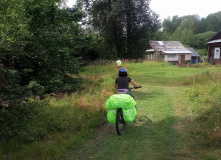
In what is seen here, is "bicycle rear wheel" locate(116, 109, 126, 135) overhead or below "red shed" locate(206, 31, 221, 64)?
below

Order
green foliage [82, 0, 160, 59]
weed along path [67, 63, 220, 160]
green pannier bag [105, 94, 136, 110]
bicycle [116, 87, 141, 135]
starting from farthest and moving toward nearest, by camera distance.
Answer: green foliage [82, 0, 160, 59]
bicycle [116, 87, 141, 135]
green pannier bag [105, 94, 136, 110]
weed along path [67, 63, 220, 160]

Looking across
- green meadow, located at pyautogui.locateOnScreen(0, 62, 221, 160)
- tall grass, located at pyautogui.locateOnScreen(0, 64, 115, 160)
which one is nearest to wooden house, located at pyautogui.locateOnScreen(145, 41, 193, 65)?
green meadow, located at pyautogui.locateOnScreen(0, 62, 221, 160)

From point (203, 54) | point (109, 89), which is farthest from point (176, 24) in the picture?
point (109, 89)

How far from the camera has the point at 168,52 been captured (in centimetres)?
4622

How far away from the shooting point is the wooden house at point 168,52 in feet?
152

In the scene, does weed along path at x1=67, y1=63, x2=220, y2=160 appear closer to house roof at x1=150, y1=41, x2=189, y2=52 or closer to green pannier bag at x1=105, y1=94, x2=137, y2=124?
green pannier bag at x1=105, y1=94, x2=137, y2=124

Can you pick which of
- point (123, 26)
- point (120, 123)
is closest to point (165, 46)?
point (123, 26)

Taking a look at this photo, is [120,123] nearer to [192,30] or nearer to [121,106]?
[121,106]

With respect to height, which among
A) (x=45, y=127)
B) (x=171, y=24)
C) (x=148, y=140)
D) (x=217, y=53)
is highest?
(x=171, y=24)

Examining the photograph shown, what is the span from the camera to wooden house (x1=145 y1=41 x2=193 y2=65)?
152 feet

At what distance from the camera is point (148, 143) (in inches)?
192

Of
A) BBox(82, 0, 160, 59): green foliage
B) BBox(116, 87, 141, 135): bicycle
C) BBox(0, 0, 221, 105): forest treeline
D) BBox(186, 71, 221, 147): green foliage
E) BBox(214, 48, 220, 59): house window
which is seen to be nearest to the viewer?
BBox(186, 71, 221, 147): green foliage

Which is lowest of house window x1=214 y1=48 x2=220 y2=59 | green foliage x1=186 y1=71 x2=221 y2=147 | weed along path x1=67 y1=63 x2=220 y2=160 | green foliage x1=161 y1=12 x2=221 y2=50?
weed along path x1=67 y1=63 x2=220 y2=160

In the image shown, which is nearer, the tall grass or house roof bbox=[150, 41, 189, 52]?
the tall grass
